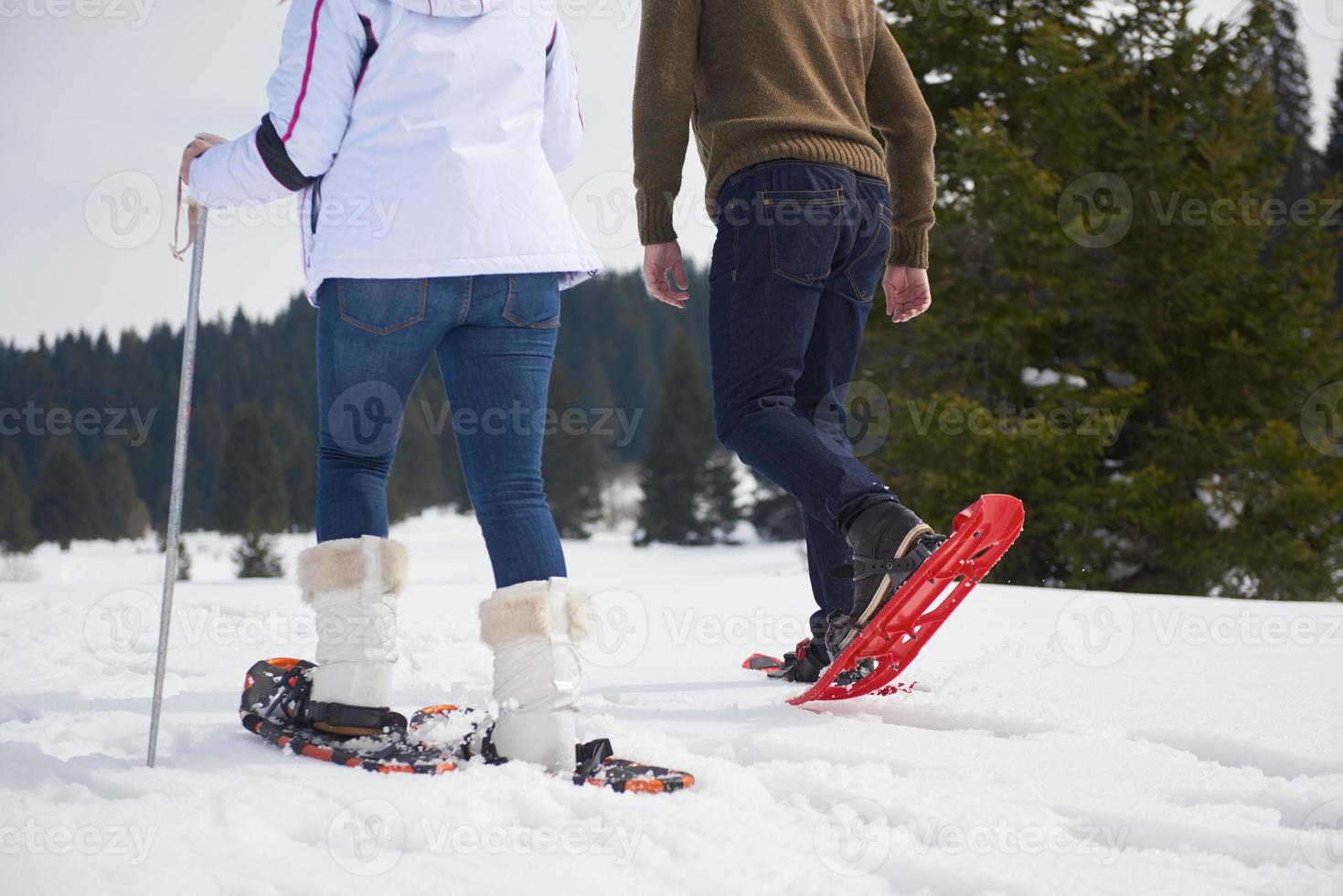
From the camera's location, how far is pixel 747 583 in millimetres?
5027

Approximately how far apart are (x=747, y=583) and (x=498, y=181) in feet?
11.4

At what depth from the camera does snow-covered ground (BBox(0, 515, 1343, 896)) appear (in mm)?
1266

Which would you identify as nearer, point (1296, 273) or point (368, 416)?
point (368, 416)

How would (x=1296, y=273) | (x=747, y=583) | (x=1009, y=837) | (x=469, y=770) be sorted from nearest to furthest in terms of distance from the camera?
(x=1009, y=837), (x=469, y=770), (x=747, y=583), (x=1296, y=273)

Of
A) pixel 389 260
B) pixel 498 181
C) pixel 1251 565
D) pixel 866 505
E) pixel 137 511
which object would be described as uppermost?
pixel 498 181

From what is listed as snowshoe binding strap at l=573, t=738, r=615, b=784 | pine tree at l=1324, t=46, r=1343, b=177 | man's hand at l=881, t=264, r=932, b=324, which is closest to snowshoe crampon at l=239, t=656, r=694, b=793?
snowshoe binding strap at l=573, t=738, r=615, b=784

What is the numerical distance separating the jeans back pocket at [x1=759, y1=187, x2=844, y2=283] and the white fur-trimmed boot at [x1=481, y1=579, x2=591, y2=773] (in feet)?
3.18

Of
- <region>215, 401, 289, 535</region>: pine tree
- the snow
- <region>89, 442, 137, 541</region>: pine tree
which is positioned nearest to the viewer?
the snow

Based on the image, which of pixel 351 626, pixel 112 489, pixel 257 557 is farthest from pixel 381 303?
pixel 112 489

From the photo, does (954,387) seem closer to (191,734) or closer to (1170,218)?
(1170,218)

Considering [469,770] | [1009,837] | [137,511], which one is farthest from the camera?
[137,511]

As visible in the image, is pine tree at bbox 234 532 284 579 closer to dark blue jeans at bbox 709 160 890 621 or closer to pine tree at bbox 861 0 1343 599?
pine tree at bbox 861 0 1343 599

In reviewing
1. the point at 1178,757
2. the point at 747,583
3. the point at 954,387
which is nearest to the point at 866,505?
the point at 1178,757

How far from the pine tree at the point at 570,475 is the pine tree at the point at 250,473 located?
11.4m
